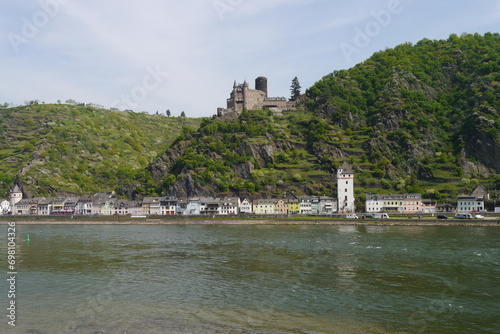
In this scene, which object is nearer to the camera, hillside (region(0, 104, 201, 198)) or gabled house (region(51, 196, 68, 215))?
gabled house (region(51, 196, 68, 215))

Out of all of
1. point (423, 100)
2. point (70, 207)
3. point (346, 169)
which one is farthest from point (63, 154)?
point (423, 100)

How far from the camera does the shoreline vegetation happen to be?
72.6 metres

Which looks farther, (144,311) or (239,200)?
(239,200)

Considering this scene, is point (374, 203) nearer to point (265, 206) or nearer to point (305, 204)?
point (305, 204)

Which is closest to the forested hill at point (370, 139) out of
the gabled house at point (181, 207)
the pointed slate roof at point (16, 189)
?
the gabled house at point (181, 207)

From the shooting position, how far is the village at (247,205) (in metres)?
90.7

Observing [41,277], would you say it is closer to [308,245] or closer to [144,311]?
[144,311]

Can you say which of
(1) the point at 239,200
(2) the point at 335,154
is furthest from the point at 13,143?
(2) the point at 335,154

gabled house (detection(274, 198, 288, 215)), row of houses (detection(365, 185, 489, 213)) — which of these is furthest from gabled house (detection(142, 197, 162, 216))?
row of houses (detection(365, 185, 489, 213))

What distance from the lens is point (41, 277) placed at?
29.7 metres

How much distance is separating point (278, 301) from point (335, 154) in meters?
93.1

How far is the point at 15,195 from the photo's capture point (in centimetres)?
12412

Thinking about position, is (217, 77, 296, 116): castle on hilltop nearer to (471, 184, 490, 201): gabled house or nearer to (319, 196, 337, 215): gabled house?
(319, 196, 337, 215): gabled house

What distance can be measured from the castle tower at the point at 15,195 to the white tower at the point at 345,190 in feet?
299
